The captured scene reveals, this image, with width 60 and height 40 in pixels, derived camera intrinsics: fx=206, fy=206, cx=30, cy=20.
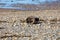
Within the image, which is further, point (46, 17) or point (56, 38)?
point (46, 17)

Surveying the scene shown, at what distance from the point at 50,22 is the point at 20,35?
392 millimetres

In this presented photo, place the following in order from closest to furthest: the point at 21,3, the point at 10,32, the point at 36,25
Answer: the point at 10,32, the point at 36,25, the point at 21,3

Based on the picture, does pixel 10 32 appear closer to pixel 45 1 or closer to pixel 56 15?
pixel 56 15

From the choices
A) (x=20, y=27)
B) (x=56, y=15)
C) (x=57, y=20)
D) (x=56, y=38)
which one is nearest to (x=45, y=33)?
(x=56, y=38)

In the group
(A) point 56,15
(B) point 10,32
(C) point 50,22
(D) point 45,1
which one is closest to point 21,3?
(D) point 45,1

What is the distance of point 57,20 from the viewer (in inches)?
72.8

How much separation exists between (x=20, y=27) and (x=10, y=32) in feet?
0.41

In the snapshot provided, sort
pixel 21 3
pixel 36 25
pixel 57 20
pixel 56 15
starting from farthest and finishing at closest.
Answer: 1. pixel 21 3
2. pixel 56 15
3. pixel 57 20
4. pixel 36 25

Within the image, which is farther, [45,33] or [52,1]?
[52,1]

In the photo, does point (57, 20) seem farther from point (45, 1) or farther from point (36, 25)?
point (45, 1)

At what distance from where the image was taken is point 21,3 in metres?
2.91

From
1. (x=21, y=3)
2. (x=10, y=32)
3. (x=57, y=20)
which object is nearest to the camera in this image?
(x=10, y=32)

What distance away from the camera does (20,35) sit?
1472mm

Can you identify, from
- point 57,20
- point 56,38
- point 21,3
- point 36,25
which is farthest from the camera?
point 21,3
